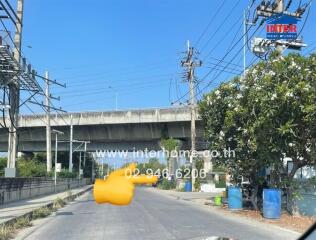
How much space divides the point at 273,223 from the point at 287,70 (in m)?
5.62

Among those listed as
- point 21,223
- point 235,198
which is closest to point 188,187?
point 235,198

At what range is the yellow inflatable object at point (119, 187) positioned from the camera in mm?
2828

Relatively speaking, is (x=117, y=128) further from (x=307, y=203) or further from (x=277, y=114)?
(x=277, y=114)

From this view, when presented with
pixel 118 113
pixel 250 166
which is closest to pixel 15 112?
pixel 250 166

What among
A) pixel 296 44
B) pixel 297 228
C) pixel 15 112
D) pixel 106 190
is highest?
pixel 296 44

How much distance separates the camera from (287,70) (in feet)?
70.9

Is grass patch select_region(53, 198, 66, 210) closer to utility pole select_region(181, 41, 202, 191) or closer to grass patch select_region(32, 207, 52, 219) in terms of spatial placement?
grass patch select_region(32, 207, 52, 219)

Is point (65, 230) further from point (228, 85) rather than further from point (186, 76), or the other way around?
point (186, 76)

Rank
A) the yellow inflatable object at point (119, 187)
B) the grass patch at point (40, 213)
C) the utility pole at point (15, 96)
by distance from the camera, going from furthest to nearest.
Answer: the utility pole at point (15, 96)
the grass patch at point (40, 213)
the yellow inflatable object at point (119, 187)

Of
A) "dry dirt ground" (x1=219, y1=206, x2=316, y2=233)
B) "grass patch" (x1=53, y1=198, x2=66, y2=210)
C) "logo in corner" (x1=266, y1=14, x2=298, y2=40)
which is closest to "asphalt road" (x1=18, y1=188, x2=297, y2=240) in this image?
"dry dirt ground" (x1=219, y1=206, x2=316, y2=233)

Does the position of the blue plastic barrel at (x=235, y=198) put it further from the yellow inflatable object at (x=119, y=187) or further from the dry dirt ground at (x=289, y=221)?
the yellow inflatable object at (x=119, y=187)

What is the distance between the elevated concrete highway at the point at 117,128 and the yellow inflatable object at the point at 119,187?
55.7 m

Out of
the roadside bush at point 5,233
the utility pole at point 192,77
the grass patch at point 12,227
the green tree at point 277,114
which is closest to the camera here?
the roadside bush at point 5,233

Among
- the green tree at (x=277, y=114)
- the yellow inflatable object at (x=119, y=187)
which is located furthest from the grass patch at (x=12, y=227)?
the yellow inflatable object at (x=119, y=187)
